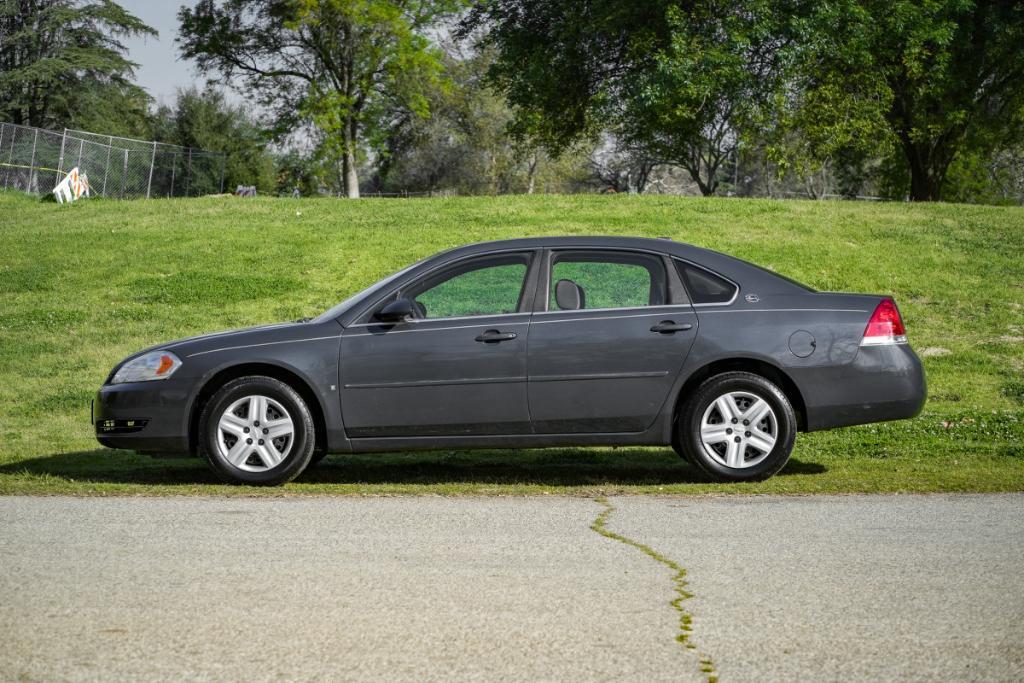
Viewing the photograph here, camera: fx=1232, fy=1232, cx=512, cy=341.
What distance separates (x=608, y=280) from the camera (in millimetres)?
8070

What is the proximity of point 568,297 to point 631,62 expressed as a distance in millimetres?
27593

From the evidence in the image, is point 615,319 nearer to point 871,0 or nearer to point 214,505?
point 214,505

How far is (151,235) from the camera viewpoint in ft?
78.7

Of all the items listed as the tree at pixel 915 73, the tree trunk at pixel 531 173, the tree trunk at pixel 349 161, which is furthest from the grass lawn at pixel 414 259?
the tree trunk at pixel 531 173

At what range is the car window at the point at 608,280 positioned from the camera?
25.9ft

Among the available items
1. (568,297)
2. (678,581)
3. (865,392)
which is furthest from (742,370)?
(678,581)

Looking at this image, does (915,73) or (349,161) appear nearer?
(915,73)

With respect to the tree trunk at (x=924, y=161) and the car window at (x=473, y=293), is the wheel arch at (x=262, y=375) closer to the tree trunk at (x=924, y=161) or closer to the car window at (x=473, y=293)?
the car window at (x=473, y=293)

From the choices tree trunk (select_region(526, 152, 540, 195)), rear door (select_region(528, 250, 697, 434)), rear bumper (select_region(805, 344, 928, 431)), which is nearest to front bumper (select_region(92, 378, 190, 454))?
rear door (select_region(528, 250, 697, 434))

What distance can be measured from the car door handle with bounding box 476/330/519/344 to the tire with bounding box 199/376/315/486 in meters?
1.19

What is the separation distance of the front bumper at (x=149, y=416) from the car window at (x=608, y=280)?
8.03ft

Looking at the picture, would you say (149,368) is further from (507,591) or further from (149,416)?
(507,591)

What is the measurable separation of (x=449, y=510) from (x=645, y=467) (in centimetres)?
234

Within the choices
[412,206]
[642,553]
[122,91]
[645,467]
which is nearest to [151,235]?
[412,206]
